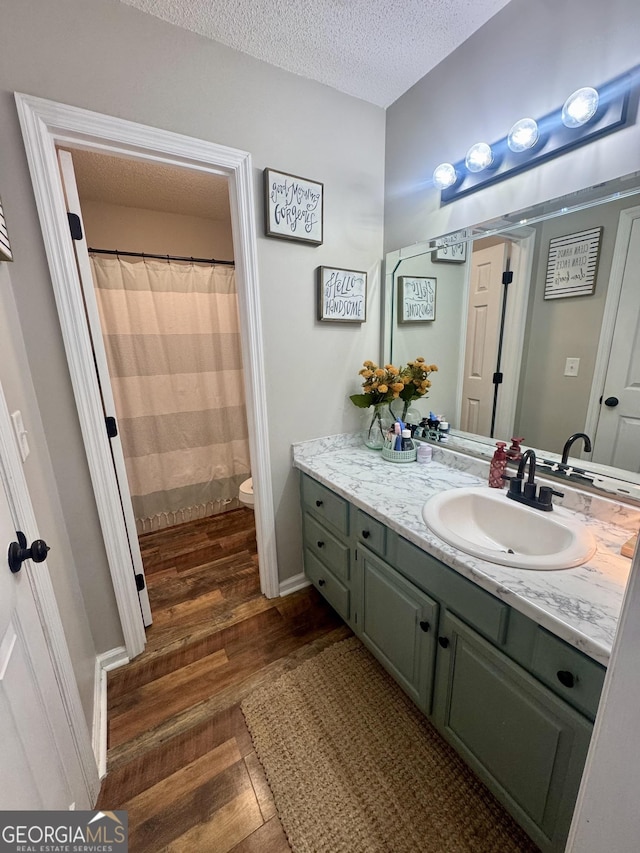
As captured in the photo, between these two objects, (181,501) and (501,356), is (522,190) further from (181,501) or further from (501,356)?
(181,501)

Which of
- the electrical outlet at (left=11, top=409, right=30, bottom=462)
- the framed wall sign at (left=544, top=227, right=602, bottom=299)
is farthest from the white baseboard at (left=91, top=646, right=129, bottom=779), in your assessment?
the framed wall sign at (left=544, top=227, right=602, bottom=299)

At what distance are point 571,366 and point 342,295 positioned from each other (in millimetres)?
1049

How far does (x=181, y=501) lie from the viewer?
8.95ft

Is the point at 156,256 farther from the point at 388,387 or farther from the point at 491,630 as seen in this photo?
the point at 491,630

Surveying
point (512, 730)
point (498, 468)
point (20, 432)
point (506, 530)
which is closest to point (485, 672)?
point (512, 730)

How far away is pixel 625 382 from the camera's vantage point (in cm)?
106

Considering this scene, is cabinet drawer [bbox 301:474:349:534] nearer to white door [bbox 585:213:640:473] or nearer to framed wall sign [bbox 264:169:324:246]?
white door [bbox 585:213:640:473]

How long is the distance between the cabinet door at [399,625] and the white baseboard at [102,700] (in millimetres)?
1021

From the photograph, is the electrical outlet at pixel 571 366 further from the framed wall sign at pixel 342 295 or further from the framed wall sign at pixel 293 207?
the framed wall sign at pixel 293 207

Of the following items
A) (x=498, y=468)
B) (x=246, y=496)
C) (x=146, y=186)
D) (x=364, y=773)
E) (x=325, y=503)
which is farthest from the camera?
(x=246, y=496)

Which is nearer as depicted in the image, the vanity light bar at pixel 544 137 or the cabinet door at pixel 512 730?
the cabinet door at pixel 512 730

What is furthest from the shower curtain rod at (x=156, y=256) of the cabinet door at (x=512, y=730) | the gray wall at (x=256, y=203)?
the cabinet door at (x=512, y=730)

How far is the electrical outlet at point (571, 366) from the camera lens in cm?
116

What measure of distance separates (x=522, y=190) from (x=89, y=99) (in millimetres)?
1549
